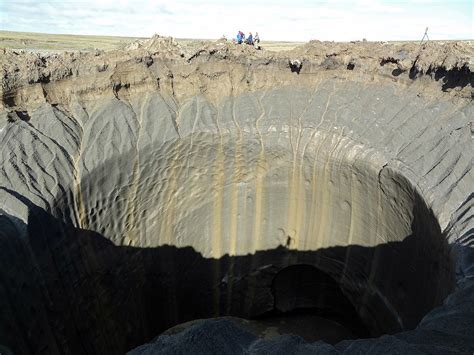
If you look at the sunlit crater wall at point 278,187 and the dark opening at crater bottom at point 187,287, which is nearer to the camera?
the dark opening at crater bottom at point 187,287

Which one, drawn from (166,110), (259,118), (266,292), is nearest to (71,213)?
(166,110)

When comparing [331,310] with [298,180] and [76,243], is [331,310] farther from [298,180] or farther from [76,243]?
[76,243]

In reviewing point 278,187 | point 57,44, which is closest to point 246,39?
point 278,187

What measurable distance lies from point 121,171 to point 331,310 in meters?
7.45

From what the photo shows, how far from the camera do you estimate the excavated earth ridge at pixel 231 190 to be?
25.0 feet

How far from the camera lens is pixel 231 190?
11.2 meters

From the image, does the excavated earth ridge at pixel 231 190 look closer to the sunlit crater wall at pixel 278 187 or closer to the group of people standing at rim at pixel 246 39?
the sunlit crater wall at pixel 278 187

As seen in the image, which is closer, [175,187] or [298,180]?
[175,187]

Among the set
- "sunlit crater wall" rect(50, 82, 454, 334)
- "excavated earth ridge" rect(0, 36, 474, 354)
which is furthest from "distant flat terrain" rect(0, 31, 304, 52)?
"sunlit crater wall" rect(50, 82, 454, 334)

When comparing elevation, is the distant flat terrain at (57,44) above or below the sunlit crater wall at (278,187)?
above

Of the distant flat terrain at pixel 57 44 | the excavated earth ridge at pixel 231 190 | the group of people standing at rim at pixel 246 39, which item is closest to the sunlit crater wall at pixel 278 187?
the excavated earth ridge at pixel 231 190

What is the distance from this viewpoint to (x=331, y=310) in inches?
477

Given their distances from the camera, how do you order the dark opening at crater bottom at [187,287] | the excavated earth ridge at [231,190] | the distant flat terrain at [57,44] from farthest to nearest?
the distant flat terrain at [57,44], the excavated earth ridge at [231,190], the dark opening at crater bottom at [187,287]

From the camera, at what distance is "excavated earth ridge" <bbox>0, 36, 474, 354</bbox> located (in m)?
7.63
